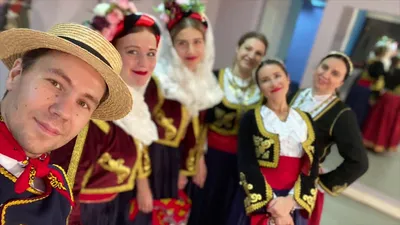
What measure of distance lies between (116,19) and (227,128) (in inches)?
30.9

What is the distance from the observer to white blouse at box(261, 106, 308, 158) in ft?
4.37

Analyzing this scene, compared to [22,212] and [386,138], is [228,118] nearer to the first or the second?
[22,212]

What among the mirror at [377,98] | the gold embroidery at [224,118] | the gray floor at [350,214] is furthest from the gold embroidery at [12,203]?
the mirror at [377,98]

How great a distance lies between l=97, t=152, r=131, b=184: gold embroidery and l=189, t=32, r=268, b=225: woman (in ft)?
1.92

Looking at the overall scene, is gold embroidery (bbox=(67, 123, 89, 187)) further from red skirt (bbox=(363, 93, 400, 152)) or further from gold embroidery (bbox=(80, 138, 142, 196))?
red skirt (bbox=(363, 93, 400, 152))

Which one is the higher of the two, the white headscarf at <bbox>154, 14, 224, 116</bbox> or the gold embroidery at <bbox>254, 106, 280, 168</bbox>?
the white headscarf at <bbox>154, 14, 224, 116</bbox>

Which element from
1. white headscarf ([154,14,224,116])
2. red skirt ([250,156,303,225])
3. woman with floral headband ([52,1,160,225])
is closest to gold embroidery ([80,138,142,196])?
woman with floral headband ([52,1,160,225])

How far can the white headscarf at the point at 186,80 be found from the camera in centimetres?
148

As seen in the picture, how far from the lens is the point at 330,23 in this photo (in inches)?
91.5

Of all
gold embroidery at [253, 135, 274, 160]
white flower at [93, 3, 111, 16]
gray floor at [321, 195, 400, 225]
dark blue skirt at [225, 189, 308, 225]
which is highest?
white flower at [93, 3, 111, 16]

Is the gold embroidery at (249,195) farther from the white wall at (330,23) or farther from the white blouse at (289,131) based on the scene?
the white wall at (330,23)

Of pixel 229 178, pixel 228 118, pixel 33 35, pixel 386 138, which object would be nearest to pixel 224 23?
pixel 228 118

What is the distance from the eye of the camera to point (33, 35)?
0.67m

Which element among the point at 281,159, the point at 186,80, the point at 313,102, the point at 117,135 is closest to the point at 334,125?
the point at 313,102
